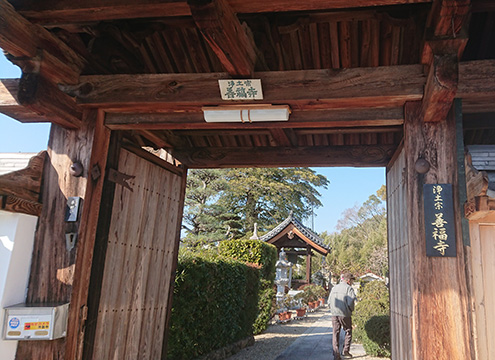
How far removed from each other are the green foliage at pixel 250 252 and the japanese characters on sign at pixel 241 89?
7.78 metres

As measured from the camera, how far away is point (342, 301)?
7.61 m

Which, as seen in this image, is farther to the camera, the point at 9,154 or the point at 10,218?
the point at 9,154

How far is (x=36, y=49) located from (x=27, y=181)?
110 cm

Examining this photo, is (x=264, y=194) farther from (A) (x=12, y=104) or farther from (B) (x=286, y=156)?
(A) (x=12, y=104)

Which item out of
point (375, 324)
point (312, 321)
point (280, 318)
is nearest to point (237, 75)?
point (375, 324)

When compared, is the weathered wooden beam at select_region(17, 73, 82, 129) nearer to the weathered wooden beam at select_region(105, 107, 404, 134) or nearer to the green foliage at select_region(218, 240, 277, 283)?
the weathered wooden beam at select_region(105, 107, 404, 134)

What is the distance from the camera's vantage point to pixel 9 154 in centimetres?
383

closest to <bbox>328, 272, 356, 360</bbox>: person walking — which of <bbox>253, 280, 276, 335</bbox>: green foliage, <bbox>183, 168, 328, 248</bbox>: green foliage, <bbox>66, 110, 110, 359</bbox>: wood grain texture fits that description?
<bbox>253, 280, 276, 335</bbox>: green foliage

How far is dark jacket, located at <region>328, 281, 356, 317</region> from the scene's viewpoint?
7.61m

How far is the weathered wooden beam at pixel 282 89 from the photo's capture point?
328cm

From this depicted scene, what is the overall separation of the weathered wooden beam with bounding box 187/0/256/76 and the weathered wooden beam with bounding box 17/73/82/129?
60.0 inches

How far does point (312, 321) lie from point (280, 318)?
1742 mm

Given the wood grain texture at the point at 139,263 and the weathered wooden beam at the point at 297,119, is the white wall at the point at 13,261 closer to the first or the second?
the wood grain texture at the point at 139,263

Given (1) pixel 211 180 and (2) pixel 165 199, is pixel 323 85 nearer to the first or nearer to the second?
(2) pixel 165 199
